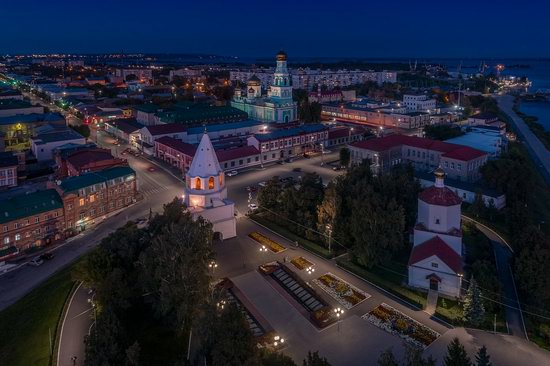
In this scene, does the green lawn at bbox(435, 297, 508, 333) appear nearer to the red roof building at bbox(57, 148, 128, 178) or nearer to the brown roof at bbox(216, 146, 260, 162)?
the brown roof at bbox(216, 146, 260, 162)

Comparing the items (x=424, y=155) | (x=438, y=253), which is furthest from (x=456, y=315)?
(x=424, y=155)

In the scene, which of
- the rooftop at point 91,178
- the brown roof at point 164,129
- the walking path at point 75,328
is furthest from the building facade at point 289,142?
the walking path at point 75,328

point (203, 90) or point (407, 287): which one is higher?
point (203, 90)

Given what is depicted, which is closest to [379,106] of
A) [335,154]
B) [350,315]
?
[335,154]

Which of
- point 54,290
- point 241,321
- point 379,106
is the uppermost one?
point 379,106

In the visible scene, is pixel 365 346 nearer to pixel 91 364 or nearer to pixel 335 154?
pixel 91 364

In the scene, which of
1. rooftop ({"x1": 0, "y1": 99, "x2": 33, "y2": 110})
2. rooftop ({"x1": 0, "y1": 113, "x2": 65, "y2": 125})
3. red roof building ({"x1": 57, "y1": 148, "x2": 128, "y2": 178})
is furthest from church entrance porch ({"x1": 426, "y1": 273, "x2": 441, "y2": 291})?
rooftop ({"x1": 0, "y1": 99, "x2": 33, "y2": 110})
